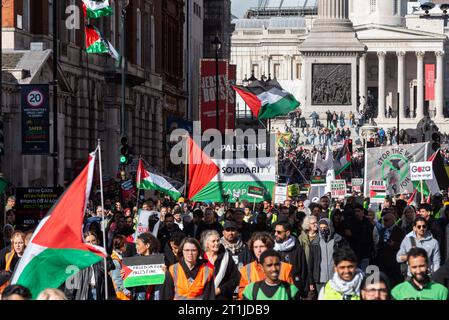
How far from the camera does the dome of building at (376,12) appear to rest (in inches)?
6344

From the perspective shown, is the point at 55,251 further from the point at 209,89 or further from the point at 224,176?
the point at 209,89

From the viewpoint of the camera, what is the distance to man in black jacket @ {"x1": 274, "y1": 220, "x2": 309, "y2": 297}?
58.5 ft

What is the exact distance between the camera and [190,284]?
14477 millimetres

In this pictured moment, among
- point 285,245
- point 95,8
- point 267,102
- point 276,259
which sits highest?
point 95,8

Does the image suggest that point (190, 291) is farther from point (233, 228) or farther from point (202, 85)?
point (202, 85)

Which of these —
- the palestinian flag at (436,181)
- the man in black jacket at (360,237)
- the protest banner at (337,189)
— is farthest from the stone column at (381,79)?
the man in black jacket at (360,237)

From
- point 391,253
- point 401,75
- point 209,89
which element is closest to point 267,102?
point 391,253

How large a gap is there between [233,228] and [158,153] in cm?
5459

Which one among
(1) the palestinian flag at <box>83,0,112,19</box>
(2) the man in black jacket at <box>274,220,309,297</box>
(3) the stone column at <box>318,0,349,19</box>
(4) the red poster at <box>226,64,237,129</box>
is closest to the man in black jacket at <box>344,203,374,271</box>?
(2) the man in black jacket at <box>274,220,309,297</box>

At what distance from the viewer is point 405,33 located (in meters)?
158

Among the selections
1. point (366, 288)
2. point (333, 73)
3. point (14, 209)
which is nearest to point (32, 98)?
point (14, 209)

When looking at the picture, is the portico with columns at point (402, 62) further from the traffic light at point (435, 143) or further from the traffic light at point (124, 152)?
the traffic light at point (435, 143)

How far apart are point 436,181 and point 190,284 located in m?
17.9

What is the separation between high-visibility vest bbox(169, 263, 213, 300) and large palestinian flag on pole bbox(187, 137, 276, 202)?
13.1 m
